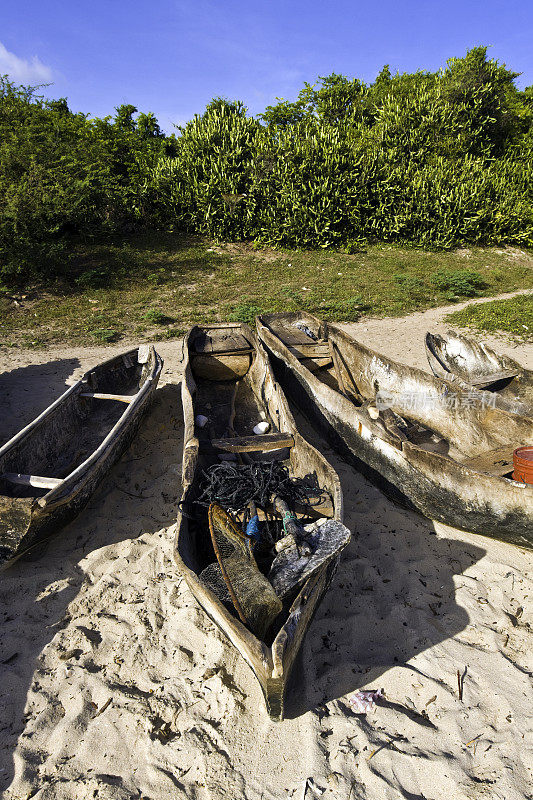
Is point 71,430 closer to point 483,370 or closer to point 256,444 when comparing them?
point 256,444

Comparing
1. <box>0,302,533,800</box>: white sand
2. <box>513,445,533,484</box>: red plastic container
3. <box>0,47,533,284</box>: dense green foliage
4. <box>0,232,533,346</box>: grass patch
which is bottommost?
<box>0,302,533,800</box>: white sand

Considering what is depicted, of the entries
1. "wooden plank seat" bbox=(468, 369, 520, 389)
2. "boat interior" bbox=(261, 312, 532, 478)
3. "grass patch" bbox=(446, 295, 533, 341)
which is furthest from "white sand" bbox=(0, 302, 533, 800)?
"grass patch" bbox=(446, 295, 533, 341)

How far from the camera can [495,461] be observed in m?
4.71

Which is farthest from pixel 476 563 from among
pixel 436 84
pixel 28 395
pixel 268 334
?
pixel 436 84

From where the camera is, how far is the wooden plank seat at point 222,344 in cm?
682

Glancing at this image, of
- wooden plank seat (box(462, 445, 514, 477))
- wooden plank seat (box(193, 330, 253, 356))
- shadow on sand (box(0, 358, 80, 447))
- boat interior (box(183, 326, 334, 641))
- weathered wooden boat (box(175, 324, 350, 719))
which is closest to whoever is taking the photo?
weathered wooden boat (box(175, 324, 350, 719))

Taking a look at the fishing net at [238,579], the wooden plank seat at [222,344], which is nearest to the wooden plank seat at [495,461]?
the fishing net at [238,579]

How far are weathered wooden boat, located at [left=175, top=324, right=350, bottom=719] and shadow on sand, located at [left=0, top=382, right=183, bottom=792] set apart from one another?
2.14 ft

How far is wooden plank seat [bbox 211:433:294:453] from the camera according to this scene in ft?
15.5

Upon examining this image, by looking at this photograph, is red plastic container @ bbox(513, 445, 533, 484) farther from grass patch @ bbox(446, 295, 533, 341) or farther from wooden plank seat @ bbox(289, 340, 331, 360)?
grass patch @ bbox(446, 295, 533, 341)

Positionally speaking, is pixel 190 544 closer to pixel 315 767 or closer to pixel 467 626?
pixel 315 767

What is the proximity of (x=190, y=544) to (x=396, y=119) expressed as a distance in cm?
1947

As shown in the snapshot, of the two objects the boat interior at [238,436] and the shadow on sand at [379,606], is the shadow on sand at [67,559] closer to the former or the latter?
the boat interior at [238,436]

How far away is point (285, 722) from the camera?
2824 mm
